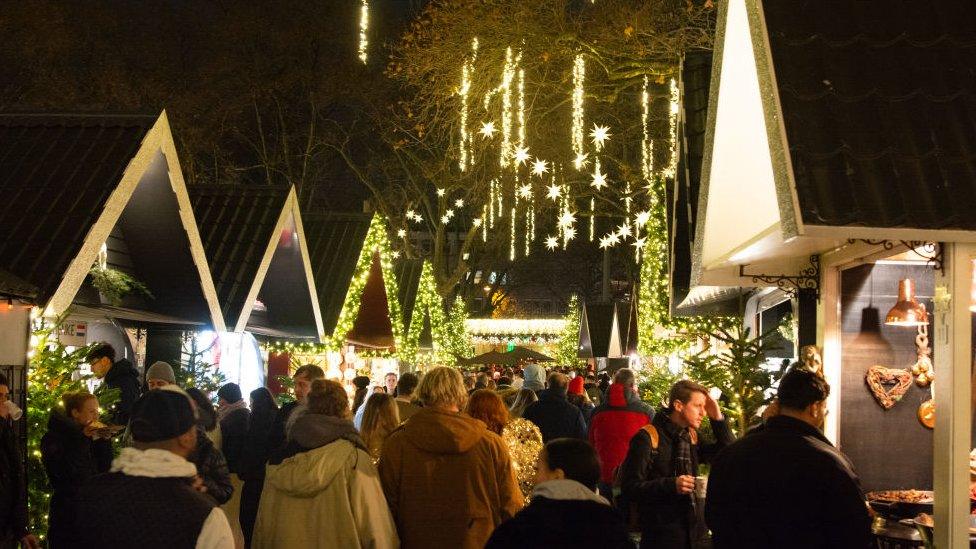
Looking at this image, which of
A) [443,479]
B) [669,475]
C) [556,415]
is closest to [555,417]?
[556,415]

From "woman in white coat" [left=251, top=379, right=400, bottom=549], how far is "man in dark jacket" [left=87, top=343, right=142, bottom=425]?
622cm

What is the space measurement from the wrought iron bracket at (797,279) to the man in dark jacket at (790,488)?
15.7ft

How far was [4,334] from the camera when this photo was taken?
29.8 feet

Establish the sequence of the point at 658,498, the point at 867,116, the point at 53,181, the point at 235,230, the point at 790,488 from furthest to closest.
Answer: the point at 235,230
the point at 53,181
the point at 658,498
the point at 867,116
the point at 790,488

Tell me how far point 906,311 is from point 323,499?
5.14 meters

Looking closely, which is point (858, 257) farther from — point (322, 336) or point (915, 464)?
point (322, 336)

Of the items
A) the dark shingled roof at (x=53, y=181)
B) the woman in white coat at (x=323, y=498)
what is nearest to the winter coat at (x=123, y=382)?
the dark shingled roof at (x=53, y=181)

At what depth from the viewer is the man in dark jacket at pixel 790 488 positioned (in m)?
5.02

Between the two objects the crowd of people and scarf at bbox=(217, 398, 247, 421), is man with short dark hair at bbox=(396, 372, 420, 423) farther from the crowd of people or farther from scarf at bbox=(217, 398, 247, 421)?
scarf at bbox=(217, 398, 247, 421)

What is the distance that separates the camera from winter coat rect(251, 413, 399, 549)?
20.7 ft

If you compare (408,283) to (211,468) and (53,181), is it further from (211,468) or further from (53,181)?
(211,468)

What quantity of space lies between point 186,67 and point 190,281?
20.8 metres

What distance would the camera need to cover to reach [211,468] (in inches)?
300

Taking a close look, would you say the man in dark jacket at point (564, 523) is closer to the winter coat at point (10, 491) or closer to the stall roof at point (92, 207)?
the winter coat at point (10, 491)
